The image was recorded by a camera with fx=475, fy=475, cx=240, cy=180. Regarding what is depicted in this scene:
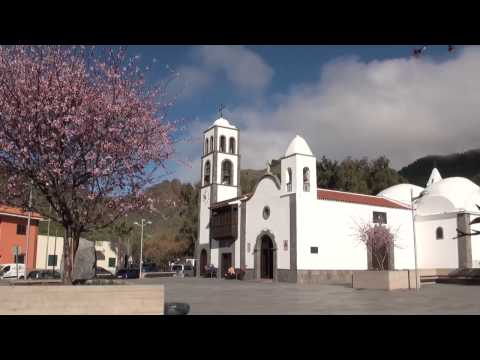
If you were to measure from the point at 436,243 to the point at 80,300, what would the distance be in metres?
31.3

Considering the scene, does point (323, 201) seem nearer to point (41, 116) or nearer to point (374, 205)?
point (374, 205)

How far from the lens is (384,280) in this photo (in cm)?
2189

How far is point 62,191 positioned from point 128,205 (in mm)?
1585

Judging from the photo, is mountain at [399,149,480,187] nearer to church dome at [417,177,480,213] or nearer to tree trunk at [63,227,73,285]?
church dome at [417,177,480,213]

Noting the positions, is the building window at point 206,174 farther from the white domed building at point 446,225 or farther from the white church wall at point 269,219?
the white domed building at point 446,225

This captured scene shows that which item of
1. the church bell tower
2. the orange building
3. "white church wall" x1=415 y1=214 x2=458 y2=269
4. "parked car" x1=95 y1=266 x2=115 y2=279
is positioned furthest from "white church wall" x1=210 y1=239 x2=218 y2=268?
"white church wall" x1=415 y1=214 x2=458 y2=269

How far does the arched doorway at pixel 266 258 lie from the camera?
33156 millimetres

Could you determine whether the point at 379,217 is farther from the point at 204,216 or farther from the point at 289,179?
the point at 204,216

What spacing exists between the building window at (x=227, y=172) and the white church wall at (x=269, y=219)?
5.62 metres

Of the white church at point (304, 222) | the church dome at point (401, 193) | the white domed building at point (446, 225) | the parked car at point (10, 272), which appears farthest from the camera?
the church dome at point (401, 193)

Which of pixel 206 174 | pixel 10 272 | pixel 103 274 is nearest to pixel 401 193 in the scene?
pixel 206 174

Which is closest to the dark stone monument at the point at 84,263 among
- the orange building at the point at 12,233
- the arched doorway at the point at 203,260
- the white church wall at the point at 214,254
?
the white church wall at the point at 214,254
